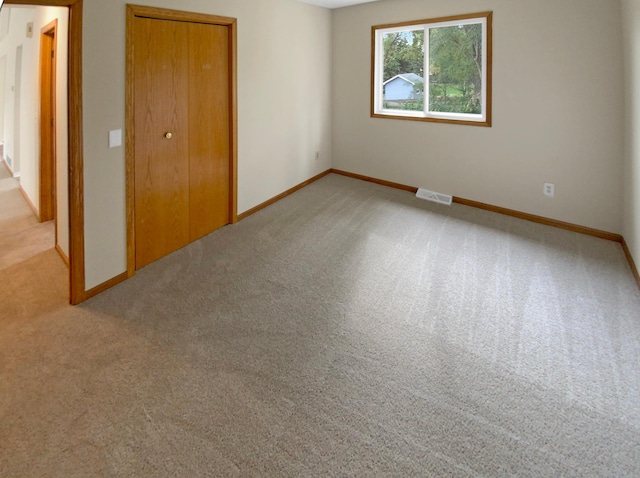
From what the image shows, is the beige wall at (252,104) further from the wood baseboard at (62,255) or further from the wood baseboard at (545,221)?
the wood baseboard at (545,221)

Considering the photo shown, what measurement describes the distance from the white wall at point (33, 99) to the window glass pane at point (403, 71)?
3896mm

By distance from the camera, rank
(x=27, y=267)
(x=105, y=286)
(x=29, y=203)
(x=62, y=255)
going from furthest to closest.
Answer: (x=29, y=203)
(x=62, y=255)
(x=27, y=267)
(x=105, y=286)

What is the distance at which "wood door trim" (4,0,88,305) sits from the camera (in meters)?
2.63

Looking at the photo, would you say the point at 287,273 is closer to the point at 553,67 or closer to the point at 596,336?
the point at 596,336

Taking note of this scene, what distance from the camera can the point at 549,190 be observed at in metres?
4.41

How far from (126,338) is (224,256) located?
1.31m

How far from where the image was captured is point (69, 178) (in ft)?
9.14

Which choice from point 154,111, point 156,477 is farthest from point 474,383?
point 154,111

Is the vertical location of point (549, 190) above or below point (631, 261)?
above

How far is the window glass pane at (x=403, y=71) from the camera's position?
17.7 ft

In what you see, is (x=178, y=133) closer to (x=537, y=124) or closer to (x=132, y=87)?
(x=132, y=87)

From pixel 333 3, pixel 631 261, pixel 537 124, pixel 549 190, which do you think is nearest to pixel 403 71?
pixel 333 3

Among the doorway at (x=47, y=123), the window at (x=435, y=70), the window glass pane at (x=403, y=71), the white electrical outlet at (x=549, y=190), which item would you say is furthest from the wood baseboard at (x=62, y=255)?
the white electrical outlet at (x=549, y=190)

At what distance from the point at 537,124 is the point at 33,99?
205 inches
